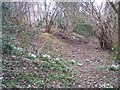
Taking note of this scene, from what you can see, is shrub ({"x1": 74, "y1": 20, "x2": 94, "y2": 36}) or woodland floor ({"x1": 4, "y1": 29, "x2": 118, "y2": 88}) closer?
woodland floor ({"x1": 4, "y1": 29, "x2": 118, "y2": 88})

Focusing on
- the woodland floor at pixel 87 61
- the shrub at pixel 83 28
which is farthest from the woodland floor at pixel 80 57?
the shrub at pixel 83 28

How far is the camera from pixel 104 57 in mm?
4230

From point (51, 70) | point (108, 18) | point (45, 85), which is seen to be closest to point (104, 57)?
point (108, 18)

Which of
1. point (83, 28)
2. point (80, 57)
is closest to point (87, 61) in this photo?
point (80, 57)

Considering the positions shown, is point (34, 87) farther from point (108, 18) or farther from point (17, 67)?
point (108, 18)

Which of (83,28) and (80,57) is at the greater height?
(83,28)

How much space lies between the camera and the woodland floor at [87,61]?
298 centimetres

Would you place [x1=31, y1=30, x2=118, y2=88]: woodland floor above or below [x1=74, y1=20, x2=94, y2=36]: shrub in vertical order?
below

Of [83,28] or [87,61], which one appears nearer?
[87,61]

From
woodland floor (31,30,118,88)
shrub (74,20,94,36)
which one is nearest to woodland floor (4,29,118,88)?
woodland floor (31,30,118,88)

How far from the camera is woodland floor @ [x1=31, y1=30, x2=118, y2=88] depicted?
2.98 metres

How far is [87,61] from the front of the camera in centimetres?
383

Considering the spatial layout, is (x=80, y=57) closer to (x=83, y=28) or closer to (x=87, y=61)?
(x=87, y=61)

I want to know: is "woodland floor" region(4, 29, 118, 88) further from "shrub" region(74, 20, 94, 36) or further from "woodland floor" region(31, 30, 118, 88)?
"shrub" region(74, 20, 94, 36)
